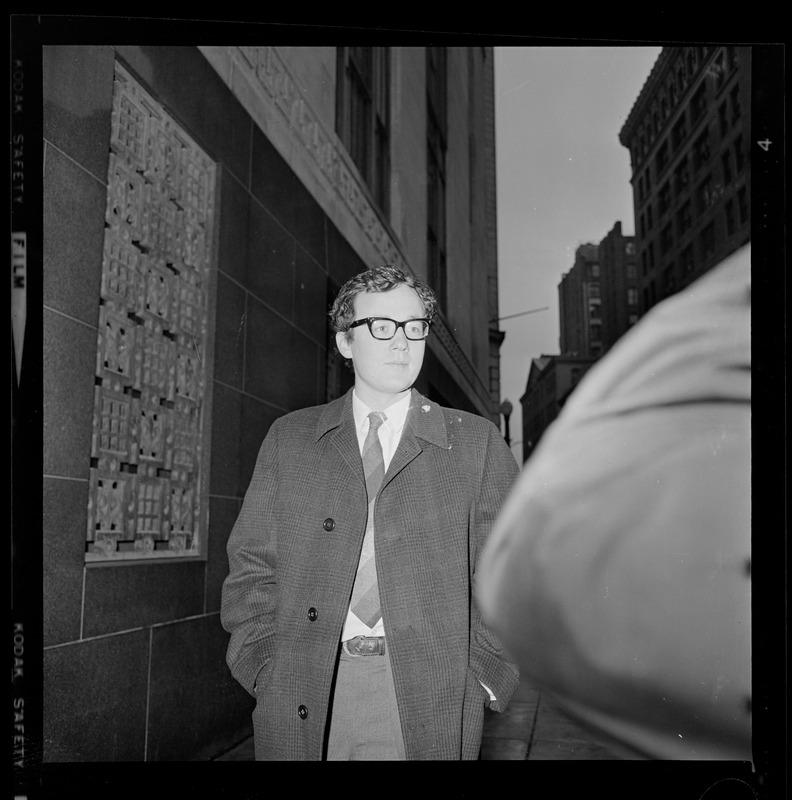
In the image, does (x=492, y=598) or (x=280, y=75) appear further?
(x=280, y=75)

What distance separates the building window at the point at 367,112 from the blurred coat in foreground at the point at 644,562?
1.23 metres

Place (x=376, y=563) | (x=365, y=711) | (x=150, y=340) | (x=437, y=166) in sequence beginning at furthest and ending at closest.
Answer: (x=437, y=166) → (x=150, y=340) → (x=376, y=563) → (x=365, y=711)

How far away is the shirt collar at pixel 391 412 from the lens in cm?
277

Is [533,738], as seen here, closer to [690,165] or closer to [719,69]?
[690,165]

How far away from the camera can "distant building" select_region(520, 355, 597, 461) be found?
2949 mm

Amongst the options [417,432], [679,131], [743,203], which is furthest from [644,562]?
[679,131]

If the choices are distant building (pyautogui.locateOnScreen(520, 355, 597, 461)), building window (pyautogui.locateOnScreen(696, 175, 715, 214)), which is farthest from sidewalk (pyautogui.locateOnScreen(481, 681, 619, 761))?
building window (pyautogui.locateOnScreen(696, 175, 715, 214))

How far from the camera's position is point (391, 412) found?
9.12ft

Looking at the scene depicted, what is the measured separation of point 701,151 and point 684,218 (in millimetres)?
279

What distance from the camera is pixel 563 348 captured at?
3.06 metres

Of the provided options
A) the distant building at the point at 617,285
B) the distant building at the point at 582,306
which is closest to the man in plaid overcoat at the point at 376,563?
the distant building at the point at 582,306
